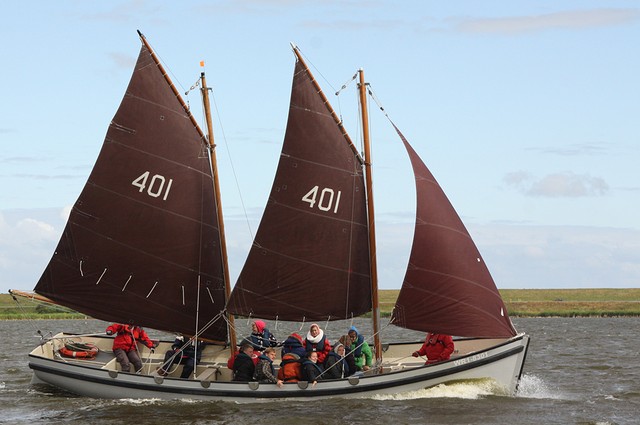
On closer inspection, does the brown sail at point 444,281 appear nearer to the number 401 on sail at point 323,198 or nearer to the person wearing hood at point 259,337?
the number 401 on sail at point 323,198

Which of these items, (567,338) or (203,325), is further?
(567,338)

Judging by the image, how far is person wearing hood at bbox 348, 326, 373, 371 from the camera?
30.8 m

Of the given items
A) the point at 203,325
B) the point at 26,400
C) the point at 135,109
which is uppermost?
the point at 135,109

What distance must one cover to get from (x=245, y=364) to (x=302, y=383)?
1.86 meters

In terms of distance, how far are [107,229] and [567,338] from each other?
4254 centimetres

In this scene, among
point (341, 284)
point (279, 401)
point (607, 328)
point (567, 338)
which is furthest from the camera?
point (607, 328)

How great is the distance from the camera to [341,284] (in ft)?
105

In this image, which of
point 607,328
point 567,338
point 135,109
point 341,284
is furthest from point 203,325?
point 607,328

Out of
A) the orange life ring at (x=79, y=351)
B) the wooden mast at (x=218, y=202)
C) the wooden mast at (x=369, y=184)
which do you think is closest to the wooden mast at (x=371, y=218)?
the wooden mast at (x=369, y=184)

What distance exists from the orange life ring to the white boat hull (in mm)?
1472

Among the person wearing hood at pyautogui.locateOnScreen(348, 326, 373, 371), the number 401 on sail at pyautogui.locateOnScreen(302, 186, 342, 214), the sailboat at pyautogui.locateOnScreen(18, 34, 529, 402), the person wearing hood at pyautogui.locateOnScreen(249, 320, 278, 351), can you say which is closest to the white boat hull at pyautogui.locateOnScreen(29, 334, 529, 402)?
the sailboat at pyautogui.locateOnScreen(18, 34, 529, 402)

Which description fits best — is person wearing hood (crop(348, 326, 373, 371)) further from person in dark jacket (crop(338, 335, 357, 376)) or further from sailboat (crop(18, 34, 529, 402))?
sailboat (crop(18, 34, 529, 402))

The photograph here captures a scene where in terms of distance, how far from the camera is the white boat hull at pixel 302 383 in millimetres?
29703

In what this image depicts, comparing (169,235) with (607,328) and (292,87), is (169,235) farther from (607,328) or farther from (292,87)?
(607,328)
